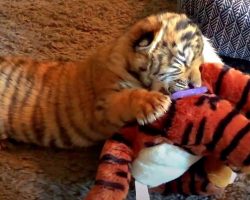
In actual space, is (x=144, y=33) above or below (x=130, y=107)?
above

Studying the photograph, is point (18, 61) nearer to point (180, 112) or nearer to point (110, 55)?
point (110, 55)

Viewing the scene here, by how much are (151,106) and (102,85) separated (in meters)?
0.21

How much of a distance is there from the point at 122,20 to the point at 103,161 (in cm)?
82

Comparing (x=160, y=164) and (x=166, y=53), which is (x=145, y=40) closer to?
(x=166, y=53)

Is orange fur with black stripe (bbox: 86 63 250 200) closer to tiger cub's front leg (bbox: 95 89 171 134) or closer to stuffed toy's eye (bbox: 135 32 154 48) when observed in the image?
tiger cub's front leg (bbox: 95 89 171 134)

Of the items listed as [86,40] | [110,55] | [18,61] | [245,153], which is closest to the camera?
[245,153]

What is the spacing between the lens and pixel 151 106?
1058mm

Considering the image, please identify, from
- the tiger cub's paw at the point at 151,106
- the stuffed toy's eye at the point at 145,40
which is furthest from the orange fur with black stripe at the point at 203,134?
the stuffed toy's eye at the point at 145,40

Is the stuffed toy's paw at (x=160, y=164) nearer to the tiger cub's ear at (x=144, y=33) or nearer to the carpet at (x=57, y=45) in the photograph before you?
the carpet at (x=57, y=45)

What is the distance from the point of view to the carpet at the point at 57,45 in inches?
49.4

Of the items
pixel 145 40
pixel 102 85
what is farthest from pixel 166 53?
pixel 102 85

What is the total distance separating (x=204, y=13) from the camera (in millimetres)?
1439

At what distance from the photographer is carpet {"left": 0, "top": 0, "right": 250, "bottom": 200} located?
1.25 m

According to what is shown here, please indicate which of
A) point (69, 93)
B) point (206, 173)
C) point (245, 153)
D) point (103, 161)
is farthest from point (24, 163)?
point (245, 153)
